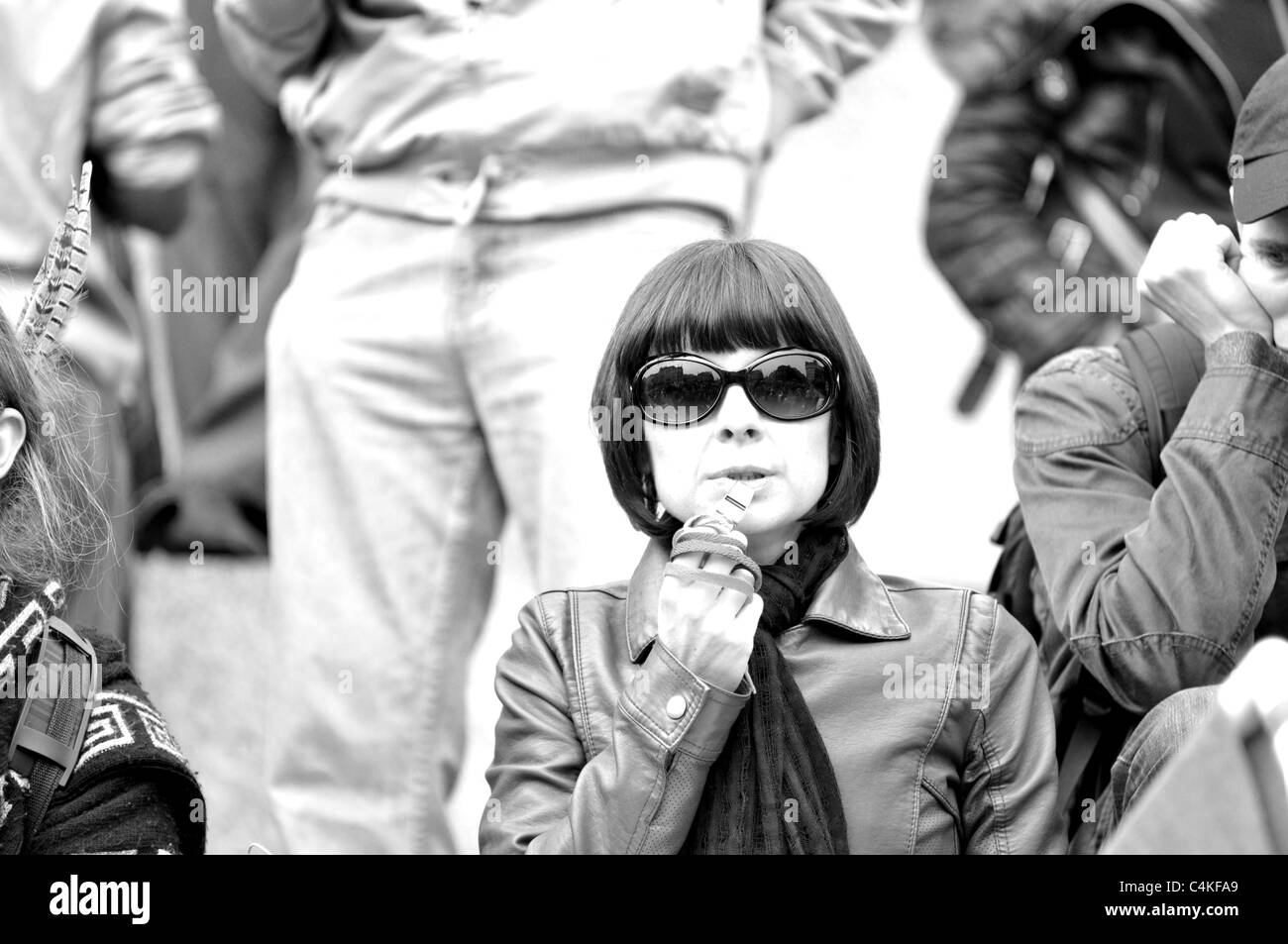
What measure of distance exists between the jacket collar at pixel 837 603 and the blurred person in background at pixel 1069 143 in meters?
1.45

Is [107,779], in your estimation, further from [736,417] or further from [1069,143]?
[1069,143]

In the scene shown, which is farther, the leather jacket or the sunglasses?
the sunglasses

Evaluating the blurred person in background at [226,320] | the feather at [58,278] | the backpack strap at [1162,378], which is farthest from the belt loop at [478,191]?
the backpack strap at [1162,378]

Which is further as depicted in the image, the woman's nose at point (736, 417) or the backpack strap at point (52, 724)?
the woman's nose at point (736, 417)

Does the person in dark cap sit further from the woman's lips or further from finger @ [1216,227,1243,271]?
the woman's lips

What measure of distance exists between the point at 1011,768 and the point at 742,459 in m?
0.51

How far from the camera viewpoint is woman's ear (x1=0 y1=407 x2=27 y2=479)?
2.30 m

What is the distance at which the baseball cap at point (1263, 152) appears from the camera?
2.46m

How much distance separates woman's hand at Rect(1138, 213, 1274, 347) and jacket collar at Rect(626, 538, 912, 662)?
619 mm

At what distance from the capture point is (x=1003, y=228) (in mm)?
3695

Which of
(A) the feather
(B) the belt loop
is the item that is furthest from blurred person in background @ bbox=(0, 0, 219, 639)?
(A) the feather

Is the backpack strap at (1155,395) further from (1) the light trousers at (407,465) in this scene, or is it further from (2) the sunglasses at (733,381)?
(1) the light trousers at (407,465)

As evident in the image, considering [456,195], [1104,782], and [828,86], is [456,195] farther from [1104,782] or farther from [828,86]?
[1104,782]
